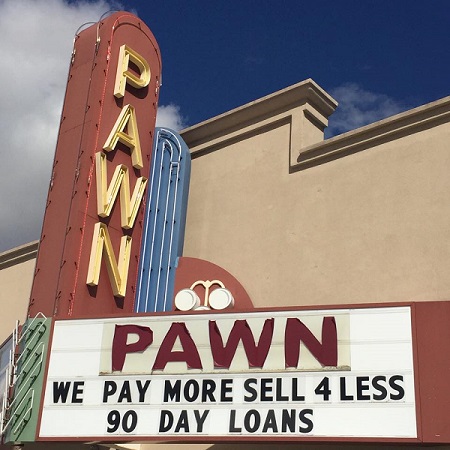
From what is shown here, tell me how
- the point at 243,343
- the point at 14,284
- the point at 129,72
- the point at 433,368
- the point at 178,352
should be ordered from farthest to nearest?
1. the point at 14,284
2. the point at 129,72
3. the point at 178,352
4. the point at 243,343
5. the point at 433,368

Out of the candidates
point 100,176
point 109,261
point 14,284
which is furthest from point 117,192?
point 14,284

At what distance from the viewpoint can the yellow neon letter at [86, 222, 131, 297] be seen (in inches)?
481

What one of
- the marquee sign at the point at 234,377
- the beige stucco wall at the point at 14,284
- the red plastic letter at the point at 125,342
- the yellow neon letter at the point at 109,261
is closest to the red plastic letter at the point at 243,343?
the marquee sign at the point at 234,377

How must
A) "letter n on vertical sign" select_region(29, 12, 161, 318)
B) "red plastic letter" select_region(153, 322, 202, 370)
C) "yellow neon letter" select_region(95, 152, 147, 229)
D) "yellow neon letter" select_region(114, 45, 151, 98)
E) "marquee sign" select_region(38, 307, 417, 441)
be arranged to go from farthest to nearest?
1. "yellow neon letter" select_region(114, 45, 151, 98)
2. "yellow neon letter" select_region(95, 152, 147, 229)
3. "letter n on vertical sign" select_region(29, 12, 161, 318)
4. "red plastic letter" select_region(153, 322, 202, 370)
5. "marquee sign" select_region(38, 307, 417, 441)

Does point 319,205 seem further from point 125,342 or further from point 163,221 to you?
point 125,342

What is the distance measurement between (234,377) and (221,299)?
2808 millimetres

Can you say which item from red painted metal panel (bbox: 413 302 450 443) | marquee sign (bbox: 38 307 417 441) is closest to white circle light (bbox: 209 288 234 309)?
marquee sign (bbox: 38 307 417 441)

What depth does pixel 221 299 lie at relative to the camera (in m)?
12.8

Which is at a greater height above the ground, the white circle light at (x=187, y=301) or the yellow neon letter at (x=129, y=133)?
the yellow neon letter at (x=129, y=133)

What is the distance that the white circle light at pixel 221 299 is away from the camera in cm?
1269

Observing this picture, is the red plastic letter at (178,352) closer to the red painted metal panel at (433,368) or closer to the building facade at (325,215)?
the building facade at (325,215)

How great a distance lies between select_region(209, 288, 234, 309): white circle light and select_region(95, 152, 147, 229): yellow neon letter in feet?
6.05

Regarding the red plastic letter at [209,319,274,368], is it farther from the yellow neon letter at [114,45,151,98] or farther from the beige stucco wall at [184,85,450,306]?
the yellow neon letter at [114,45,151,98]

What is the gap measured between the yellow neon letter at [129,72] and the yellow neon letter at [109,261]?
8.68 ft
